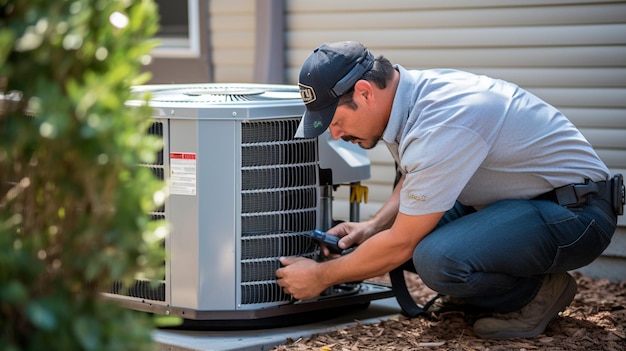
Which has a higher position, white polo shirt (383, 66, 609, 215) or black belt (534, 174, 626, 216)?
white polo shirt (383, 66, 609, 215)

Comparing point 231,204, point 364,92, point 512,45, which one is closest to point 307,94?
point 364,92

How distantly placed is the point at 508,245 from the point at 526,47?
5.67 feet

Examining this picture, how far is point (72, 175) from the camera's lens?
197 centimetres

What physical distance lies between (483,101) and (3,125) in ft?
6.25

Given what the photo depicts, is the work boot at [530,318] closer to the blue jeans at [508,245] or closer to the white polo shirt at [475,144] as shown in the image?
the blue jeans at [508,245]

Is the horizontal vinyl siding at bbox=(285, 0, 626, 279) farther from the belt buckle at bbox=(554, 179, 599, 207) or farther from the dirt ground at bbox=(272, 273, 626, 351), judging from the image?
the belt buckle at bbox=(554, 179, 599, 207)

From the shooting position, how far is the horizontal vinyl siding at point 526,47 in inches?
181

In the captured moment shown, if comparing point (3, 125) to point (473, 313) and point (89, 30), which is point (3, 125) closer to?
point (89, 30)

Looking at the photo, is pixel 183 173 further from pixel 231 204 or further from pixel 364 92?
pixel 364 92

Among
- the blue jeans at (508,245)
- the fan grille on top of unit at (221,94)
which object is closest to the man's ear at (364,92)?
the fan grille on top of unit at (221,94)

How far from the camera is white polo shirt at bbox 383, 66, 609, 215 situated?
324 centimetres

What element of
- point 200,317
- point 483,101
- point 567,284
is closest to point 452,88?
point 483,101

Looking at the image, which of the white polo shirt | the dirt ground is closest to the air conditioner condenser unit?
the dirt ground

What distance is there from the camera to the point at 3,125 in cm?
197
